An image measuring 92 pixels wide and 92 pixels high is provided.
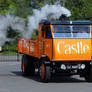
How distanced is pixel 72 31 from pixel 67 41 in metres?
0.77

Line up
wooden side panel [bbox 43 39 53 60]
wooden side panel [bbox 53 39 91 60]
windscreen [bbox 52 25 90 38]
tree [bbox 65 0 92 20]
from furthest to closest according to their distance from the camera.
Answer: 1. tree [bbox 65 0 92 20]
2. windscreen [bbox 52 25 90 38]
3. wooden side panel [bbox 43 39 53 60]
4. wooden side panel [bbox 53 39 91 60]

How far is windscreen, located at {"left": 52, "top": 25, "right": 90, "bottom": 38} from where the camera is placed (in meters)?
17.9

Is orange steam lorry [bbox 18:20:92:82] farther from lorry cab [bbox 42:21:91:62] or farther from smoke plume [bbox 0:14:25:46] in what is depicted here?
smoke plume [bbox 0:14:25:46]

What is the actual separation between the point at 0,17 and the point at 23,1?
19205mm

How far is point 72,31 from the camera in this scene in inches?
711

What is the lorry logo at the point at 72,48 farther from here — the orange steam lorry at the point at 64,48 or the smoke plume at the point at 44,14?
the smoke plume at the point at 44,14

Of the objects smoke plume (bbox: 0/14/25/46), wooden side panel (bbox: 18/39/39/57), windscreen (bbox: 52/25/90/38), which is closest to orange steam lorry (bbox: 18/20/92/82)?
windscreen (bbox: 52/25/90/38)

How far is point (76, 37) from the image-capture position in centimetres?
1780

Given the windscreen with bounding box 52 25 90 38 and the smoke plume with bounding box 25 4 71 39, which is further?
the smoke plume with bounding box 25 4 71 39

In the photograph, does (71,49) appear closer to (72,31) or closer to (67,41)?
(67,41)

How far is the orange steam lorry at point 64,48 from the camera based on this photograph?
1734 centimetres

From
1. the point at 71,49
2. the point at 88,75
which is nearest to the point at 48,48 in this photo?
the point at 71,49

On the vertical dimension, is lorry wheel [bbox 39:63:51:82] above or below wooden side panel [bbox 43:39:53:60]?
below

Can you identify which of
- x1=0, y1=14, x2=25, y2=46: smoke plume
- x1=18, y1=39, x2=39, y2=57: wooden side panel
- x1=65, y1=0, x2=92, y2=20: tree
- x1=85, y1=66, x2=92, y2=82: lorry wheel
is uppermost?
x1=65, y1=0, x2=92, y2=20: tree
